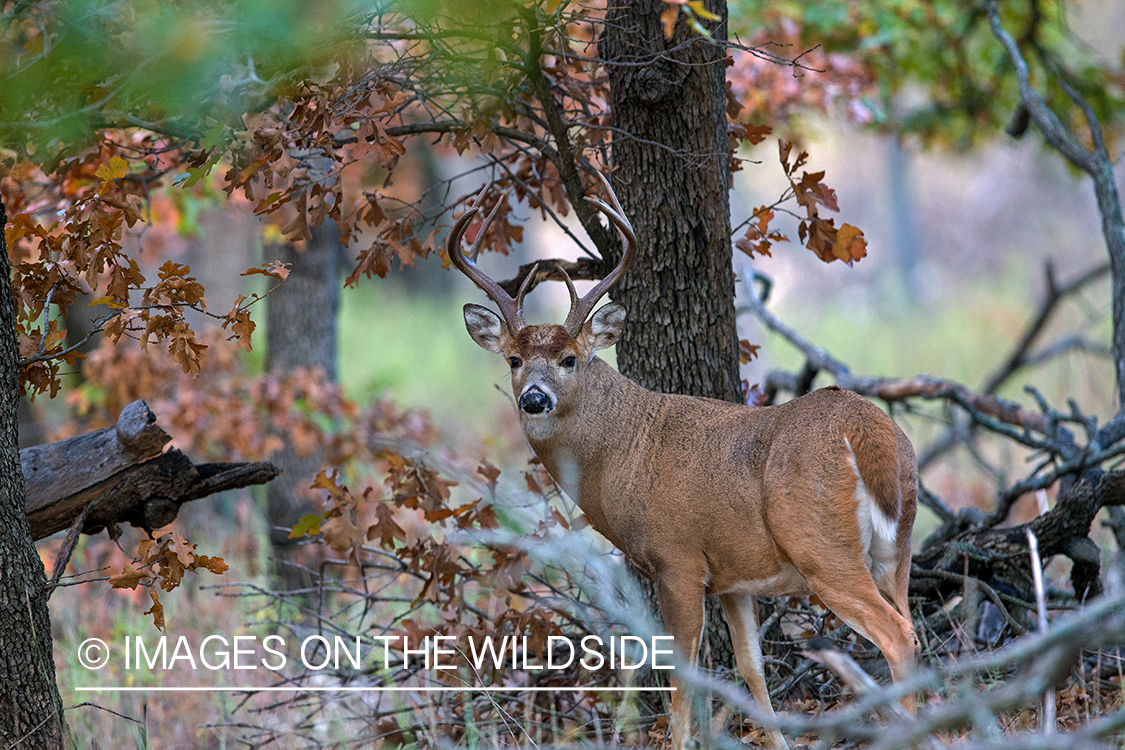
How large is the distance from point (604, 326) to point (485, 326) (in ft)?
1.99

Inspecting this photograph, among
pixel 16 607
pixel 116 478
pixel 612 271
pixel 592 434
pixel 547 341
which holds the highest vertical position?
pixel 612 271

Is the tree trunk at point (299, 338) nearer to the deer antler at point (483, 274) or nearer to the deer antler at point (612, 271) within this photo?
the deer antler at point (483, 274)

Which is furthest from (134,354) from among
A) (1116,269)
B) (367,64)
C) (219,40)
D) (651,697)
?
(1116,269)

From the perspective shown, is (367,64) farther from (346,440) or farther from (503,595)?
(346,440)

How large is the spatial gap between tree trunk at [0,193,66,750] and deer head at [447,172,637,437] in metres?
1.70

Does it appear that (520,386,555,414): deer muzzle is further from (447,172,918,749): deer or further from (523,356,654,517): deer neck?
(523,356,654,517): deer neck

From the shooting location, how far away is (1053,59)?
8.20m

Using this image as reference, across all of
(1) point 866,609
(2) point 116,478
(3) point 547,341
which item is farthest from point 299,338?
(1) point 866,609

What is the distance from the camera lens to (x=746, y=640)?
4.52 m

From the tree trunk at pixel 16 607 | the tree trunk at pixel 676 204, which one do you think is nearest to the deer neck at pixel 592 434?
the tree trunk at pixel 676 204

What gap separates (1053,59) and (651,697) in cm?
604

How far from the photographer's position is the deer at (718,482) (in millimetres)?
3896

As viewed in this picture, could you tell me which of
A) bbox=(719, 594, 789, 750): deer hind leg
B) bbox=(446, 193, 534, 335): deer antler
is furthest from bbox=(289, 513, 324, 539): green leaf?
bbox=(719, 594, 789, 750): deer hind leg

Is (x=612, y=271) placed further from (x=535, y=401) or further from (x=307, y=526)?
(x=307, y=526)
